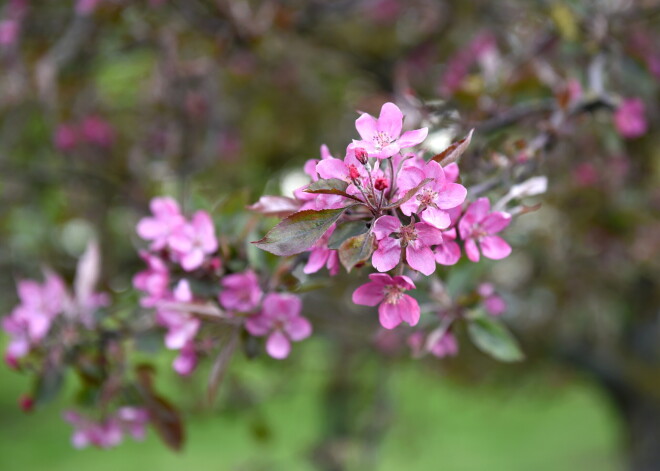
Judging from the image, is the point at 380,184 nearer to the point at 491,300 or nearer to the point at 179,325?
the point at 179,325

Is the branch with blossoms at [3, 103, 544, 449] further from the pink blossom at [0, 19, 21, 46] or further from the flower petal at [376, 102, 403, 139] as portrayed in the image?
the pink blossom at [0, 19, 21, 46]

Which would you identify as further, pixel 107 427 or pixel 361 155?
pixel 107 427

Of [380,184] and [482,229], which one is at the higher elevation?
[380,184]

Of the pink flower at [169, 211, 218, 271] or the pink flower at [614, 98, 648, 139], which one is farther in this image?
the pink flower at [614, 98, 648, 139]

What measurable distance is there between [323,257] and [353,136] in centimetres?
191

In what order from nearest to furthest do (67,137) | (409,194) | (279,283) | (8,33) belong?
(409,194)
(279,283)
(8,33)
(67,137)

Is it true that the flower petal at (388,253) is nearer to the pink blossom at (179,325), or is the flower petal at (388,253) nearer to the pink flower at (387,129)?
the pink flower at (387,129)

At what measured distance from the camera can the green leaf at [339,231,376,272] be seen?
0.87 m

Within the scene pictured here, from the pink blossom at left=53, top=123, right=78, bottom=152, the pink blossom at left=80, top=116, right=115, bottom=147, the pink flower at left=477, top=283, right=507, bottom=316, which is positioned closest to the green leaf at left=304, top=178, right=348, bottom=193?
the pink flower at left=477, top=283, right=507, bottom=316

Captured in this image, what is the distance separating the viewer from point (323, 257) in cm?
99

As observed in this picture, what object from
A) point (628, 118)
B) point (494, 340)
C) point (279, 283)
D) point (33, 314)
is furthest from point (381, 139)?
point (628, 118)

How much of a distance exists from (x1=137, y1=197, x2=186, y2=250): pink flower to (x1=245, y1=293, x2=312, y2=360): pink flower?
0.23 m

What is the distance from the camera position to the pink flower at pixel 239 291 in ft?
3.88

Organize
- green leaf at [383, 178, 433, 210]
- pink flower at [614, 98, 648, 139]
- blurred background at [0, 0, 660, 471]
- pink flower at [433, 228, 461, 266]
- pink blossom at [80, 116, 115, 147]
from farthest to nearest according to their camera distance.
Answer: pink blossom at [80, 116, 115, 147]
pink flower at [614, 98, 648, 139]
blurred background at [0, 0, 660, 471]
pink flower at [433, 228, 461, 266]
green leaf at [383, 178, 433, 210]
